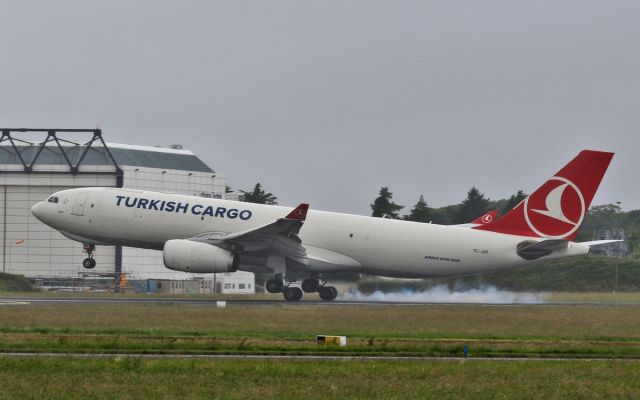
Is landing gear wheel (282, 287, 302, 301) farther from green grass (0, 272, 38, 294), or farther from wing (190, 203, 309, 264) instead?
green grass (0, 272, 38, 294)

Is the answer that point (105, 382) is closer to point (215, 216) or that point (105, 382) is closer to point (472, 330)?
point (472, 330)

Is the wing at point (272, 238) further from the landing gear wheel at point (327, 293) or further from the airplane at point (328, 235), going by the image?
the landing gear wheel at point (327, 293)

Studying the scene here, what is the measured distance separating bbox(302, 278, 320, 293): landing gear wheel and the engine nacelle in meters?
4.85

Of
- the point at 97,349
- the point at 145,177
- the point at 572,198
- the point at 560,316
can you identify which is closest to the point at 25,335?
the point at 97,349

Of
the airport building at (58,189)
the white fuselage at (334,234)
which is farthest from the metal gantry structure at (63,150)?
the white fuselage at (334,234)

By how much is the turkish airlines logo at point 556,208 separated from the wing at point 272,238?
10572 mm

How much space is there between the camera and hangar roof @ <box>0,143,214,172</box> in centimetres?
10019

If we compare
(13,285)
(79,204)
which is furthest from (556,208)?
(13,285)

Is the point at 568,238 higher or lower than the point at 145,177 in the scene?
lower

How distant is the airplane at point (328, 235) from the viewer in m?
52.7

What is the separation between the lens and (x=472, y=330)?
121ft

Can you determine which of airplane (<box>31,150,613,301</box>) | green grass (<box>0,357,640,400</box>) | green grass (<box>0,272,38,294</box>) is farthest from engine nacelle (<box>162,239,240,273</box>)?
green grass (<box>0,357,640,400</box>)

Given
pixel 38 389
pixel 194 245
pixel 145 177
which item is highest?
pixel 145 177

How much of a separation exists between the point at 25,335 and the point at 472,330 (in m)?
13.9
